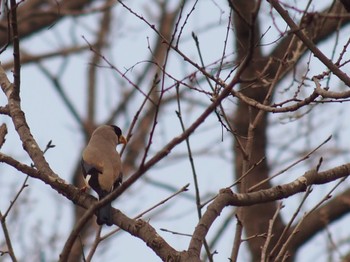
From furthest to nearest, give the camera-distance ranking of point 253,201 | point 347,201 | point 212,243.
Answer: point 212,243 < point 347,201 < point 253,201

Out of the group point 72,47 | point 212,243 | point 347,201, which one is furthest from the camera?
point 72,47

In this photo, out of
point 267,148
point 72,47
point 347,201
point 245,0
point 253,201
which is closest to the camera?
point 253,201

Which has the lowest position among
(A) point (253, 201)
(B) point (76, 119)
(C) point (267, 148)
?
(A) point (253, 201)

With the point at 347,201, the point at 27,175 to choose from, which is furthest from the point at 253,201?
the point at 347,201

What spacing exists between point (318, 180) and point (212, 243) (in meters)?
7.67

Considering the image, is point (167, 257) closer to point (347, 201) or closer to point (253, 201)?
point (253, 201)

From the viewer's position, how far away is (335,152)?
34.3ft

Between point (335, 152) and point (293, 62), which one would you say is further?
point (335, 152)

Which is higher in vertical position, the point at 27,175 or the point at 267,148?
the point at 267,148

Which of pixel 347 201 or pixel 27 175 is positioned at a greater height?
pixel 347 201

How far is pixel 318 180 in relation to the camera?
3807 millimetres

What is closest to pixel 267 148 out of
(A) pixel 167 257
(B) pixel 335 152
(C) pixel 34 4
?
(B) pixel 335 152

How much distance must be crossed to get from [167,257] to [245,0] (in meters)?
5.99

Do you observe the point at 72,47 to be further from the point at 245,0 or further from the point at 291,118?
the point at 291,118
